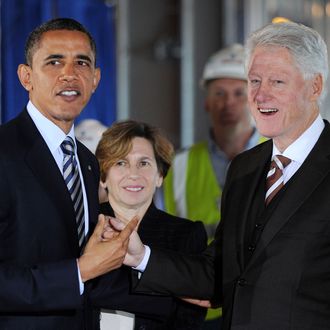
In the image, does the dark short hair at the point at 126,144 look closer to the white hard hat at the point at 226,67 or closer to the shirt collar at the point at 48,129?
the shirt collar at the point at 48,129

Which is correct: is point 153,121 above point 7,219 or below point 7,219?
above

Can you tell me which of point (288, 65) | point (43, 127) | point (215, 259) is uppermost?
point (288, 65)

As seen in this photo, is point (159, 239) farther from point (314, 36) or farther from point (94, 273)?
point (314, 36)

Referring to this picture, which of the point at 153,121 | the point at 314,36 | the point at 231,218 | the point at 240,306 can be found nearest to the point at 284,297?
the point at 240,306

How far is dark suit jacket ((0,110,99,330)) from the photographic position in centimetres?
224

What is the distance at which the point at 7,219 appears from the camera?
2234 millimetres

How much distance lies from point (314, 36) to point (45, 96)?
2.25ft

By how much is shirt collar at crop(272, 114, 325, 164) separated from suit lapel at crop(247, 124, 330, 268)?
0.02 m

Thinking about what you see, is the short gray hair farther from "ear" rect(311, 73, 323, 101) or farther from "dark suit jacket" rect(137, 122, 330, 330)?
"dark suit jacket" rect(137, 122, 330, 330)

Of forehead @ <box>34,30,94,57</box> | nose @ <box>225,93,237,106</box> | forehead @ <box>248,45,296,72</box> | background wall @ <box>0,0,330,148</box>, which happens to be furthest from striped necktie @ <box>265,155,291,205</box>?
background wall @ <box>0,0,330,148</box>

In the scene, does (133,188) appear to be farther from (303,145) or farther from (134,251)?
(303,145)

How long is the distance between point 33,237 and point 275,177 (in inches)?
25.5

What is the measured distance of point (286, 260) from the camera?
7.75 ft

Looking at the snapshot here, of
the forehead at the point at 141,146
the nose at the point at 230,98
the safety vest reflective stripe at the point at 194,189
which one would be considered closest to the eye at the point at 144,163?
the forehead at the point at 141,146
